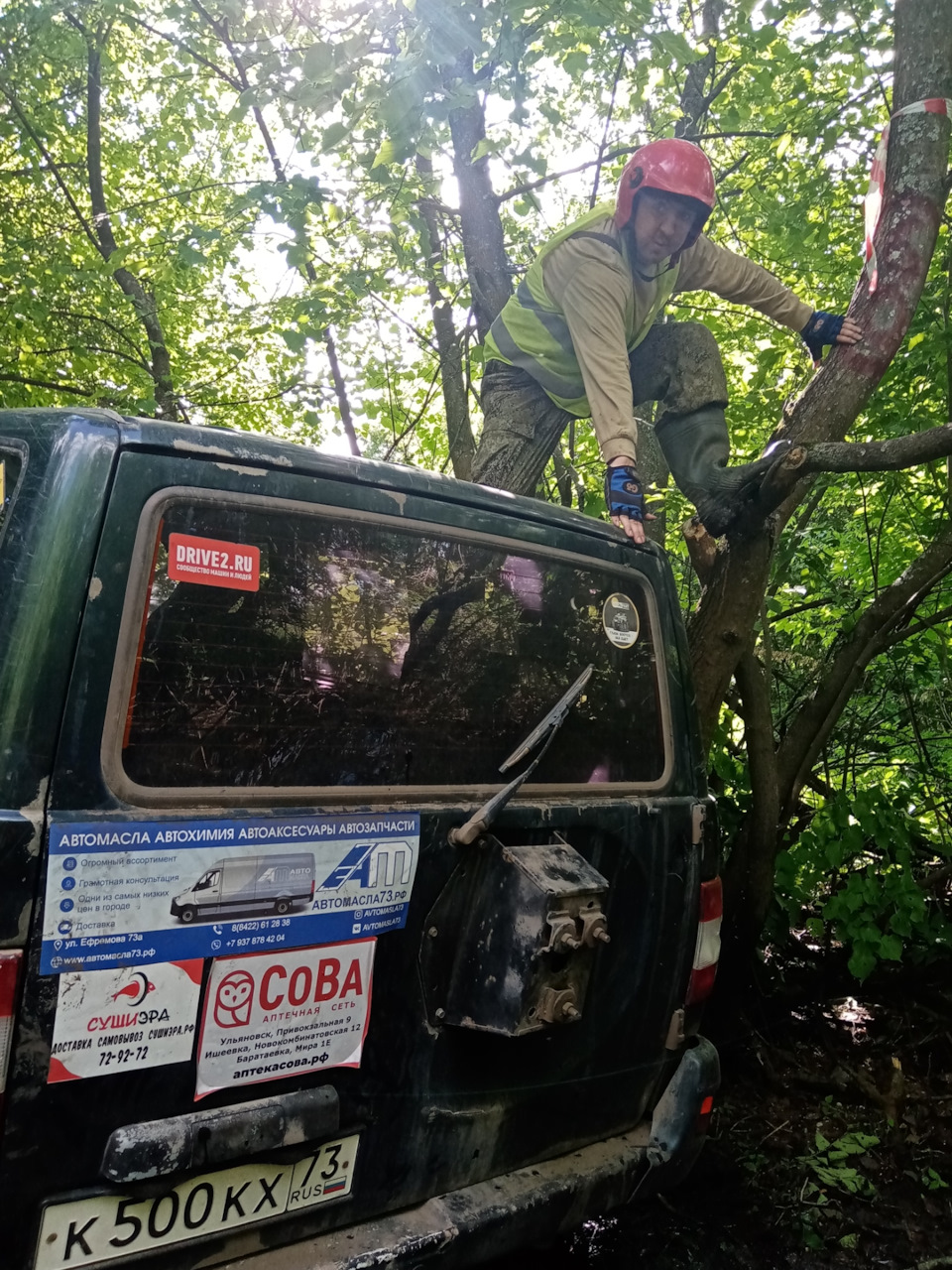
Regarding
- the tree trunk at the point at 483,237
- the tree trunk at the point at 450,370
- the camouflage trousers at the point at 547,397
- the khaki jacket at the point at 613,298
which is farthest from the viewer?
the tree trunk at the point at 450,370

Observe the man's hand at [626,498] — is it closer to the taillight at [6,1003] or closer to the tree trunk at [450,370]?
the taillight at [6,1003]

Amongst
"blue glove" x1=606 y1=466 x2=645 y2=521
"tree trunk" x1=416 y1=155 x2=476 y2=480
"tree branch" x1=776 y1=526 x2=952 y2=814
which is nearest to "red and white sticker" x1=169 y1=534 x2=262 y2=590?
"blue glove" x1=606 y1=466 x2=645 y2=521

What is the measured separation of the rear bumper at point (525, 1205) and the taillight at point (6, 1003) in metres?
0.60

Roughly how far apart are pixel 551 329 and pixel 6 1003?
3015mm

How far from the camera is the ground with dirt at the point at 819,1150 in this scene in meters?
2.79

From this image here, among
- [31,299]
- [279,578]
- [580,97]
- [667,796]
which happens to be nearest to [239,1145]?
[279,578]

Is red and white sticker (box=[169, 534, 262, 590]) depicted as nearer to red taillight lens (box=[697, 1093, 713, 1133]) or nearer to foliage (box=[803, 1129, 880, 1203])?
red taillight lens (box=[697, 1093, 713, 1133])

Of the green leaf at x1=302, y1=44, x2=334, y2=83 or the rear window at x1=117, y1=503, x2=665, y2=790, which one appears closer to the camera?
the rear window at x1=117, y1=503, x2=665, y2=790

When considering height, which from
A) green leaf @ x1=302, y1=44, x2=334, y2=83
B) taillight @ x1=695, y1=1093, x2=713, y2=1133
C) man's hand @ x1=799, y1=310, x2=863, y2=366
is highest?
green leaf @ x1=302, y1=44, x2=334, y2=83

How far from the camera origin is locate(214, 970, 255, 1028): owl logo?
1594mm

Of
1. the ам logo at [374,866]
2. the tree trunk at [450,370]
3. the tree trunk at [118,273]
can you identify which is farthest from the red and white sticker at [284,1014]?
the tree trunk at [118,273]

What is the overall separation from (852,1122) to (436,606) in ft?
9.72

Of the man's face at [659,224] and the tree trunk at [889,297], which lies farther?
the tree trunk at [889,297]

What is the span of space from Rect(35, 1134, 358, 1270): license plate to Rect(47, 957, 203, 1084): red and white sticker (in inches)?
8.7
